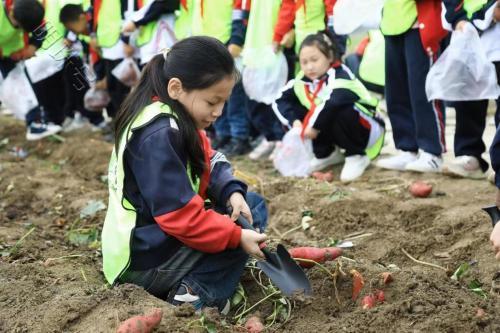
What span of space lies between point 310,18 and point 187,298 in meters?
3.39

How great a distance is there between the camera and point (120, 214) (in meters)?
2.82

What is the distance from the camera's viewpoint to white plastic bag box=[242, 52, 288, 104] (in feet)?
19.4

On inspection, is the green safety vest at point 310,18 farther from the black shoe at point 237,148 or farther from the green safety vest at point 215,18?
the black shoe at point 237,148

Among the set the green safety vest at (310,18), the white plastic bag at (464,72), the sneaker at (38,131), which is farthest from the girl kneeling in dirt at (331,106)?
the sneaker at (38,131)

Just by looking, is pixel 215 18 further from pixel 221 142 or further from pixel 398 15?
pixel 398 15

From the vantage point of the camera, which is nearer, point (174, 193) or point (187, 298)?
point (174, 193)

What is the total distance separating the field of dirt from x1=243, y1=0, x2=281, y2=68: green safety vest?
878 millimetres

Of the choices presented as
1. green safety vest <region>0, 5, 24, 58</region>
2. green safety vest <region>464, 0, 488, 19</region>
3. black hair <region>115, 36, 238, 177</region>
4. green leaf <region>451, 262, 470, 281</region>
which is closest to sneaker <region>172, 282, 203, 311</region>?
black hair <region>115, 36, 238, 177</region>

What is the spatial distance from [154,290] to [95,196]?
81.5 inches

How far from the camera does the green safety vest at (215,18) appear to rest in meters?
6.23

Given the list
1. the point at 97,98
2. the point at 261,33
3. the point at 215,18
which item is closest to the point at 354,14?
the point at 261,33

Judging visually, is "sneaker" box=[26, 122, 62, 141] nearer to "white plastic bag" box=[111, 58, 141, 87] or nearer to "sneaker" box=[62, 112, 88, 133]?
"sneaker" box=[62, 112, 88, 133]

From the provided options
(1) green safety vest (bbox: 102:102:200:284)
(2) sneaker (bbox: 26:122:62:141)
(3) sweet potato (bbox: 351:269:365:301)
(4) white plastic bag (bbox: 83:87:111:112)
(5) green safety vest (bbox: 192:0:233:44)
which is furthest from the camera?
(4) white plastic bag (bbox: 83:87:111:112)

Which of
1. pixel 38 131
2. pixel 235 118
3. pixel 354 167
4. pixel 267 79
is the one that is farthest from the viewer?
pixel 38 131
